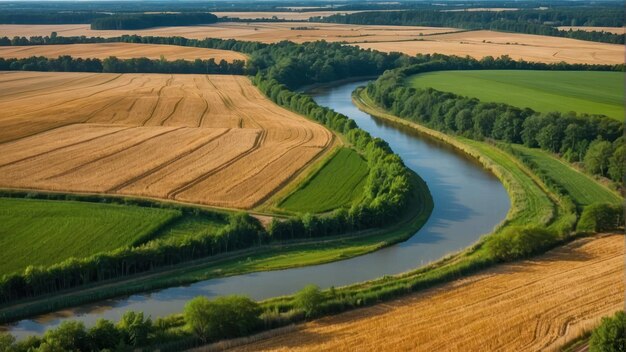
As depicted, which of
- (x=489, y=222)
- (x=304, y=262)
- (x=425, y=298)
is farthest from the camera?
(x=489, y=222)

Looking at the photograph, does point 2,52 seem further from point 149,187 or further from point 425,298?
point 425,298

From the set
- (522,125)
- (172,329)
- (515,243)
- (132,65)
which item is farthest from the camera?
(132,65)

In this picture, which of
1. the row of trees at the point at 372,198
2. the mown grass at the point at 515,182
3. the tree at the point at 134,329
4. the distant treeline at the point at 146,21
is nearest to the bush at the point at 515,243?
the mown grass at the point at 515,182

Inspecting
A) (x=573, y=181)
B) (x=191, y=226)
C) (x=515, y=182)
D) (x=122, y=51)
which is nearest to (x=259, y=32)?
(x=122, y=51)

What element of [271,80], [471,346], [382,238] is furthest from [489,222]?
[271,80]

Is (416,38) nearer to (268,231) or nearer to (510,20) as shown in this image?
(510,20)
